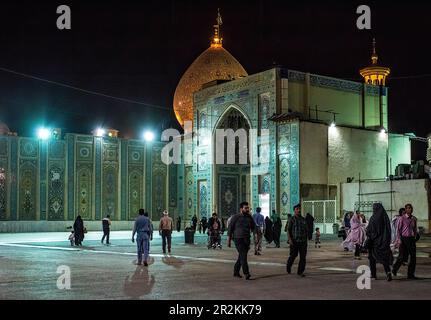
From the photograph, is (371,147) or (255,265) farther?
(371,147)

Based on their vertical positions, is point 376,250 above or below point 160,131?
below

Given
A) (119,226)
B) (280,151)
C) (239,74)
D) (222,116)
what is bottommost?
(119,226)

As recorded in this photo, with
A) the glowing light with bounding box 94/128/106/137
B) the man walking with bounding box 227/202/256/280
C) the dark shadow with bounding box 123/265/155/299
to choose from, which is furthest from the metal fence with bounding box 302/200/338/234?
the man walking with bounding box 227/202/256/280

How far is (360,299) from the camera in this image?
8.78 meters

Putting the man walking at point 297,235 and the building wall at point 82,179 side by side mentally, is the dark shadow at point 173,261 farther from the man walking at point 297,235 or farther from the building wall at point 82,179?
the building wall at point 82,179

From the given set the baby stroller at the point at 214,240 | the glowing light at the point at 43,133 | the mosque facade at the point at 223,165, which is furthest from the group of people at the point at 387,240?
the glowing light at the point at 43,133

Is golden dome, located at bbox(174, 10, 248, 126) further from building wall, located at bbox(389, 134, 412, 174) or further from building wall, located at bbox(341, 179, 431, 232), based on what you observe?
building wall, located at bbox(341, 179, 431, 232)

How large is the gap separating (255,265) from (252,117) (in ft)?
78.5

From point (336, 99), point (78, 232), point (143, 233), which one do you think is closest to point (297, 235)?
point (143, 233)

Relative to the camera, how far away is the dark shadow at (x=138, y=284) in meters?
9.41

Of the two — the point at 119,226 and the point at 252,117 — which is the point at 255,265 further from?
the point at 119,226
